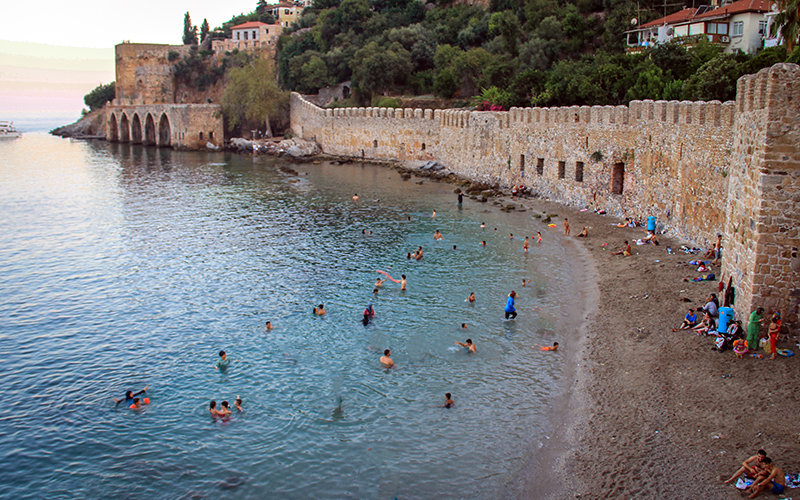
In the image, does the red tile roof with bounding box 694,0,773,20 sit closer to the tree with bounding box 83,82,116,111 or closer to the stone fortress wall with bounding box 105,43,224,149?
the stone fortress wall with bounding box 105,43,224,149

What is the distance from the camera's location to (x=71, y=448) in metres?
12.7

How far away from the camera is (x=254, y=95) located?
65250 millimetres

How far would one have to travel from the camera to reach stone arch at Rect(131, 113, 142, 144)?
268ft

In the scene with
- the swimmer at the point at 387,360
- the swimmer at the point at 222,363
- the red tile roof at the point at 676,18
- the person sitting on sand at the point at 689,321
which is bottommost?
the swimmer at the point at 222,363

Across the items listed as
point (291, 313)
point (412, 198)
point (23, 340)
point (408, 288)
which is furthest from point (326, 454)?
point (412, 198)

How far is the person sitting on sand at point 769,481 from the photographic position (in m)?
9.52

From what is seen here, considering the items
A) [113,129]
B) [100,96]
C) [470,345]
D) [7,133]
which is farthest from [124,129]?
[470,345]

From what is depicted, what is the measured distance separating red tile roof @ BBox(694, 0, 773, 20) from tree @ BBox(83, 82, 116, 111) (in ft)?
291

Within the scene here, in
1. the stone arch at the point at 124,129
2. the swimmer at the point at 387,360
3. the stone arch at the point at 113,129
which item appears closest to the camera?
the swimmer at the point at 387,360

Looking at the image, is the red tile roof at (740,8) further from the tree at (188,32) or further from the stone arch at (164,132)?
the tree at (188,32)

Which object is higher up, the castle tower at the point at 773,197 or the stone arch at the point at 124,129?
the stone arch at the point at 124,129

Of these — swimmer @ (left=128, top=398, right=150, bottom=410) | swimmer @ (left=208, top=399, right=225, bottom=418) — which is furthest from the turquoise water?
swimmer @ (left=208, top=399, right=225, bottom=418)

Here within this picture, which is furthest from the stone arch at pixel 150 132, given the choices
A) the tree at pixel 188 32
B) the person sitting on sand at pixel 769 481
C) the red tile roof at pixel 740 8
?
the person sitting on sand at pixel 769 481

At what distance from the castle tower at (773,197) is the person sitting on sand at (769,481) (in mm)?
4853
